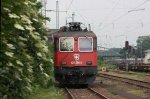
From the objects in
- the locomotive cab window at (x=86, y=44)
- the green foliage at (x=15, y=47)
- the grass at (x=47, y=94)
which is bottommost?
the grass at (x=47, y=94)

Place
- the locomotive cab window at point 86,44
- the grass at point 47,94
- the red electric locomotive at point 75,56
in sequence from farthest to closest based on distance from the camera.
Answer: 1. the locomotive cab window at point 86,44
2. the red electric locomotive at point 75,56
3. the grass at point 47,94

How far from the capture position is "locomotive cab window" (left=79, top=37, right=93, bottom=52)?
24.8 meters

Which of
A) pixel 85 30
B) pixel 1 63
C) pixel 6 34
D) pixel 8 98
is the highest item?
pixel 85 30

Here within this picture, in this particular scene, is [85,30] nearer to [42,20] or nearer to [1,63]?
[42,20]

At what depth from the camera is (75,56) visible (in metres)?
24.6

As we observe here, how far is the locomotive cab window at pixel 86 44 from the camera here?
81.3 ft

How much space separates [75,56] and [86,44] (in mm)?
900

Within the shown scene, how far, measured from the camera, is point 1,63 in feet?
23.8

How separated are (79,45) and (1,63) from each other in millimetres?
17716

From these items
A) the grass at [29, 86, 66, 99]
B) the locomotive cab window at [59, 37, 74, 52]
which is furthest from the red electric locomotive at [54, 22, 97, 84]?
the grass at [29, 86, 66, 99]

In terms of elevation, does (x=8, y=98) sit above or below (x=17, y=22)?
below

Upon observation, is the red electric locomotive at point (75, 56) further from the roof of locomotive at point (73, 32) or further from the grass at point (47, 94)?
the grass at point (47, 94)

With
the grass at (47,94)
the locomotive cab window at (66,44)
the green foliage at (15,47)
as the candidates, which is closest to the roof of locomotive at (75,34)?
the locomotive cab window at (66,44)

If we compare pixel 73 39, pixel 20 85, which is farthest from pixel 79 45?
pixel 20 85
